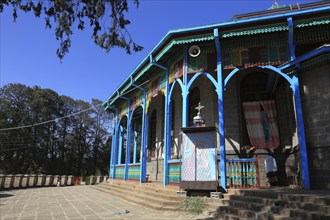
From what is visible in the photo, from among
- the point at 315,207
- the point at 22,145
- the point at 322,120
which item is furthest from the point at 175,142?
the point at 22,145

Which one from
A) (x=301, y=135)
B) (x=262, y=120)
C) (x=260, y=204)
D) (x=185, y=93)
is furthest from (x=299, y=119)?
(x=185, y=93)

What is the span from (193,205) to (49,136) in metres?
36.1

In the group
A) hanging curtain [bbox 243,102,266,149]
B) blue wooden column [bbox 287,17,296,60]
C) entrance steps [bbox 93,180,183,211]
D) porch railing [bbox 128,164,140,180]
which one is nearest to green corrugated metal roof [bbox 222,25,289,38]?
blue wooden column [bbox 287,17,296,60]

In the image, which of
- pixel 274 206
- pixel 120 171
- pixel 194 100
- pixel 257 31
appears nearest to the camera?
pixel 274 206

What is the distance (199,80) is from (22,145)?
31.4m

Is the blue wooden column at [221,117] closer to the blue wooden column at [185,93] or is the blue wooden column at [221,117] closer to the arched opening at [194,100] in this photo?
the blue wooden column at [185,93]

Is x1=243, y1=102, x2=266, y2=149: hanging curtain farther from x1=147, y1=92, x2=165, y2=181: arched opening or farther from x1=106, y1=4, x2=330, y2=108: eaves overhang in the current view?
x1=147, y1=92, x2=165, y2=181: arched opening

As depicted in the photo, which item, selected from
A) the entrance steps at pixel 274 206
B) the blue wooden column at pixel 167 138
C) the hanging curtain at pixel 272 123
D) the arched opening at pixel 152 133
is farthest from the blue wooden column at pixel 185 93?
the arched opening at pixel 152 133

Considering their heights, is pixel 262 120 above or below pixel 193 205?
above

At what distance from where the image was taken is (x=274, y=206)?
566 cm

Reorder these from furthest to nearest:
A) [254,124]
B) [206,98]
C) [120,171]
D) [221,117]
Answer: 1. [120,171]
2. [206,98]
3. [254,124]
4. [221,117]

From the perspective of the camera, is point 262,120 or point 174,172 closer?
point 174,172

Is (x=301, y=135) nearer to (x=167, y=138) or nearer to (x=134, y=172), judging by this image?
(x=167, y=138)

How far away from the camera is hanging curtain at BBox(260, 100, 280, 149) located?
9.72 metres
